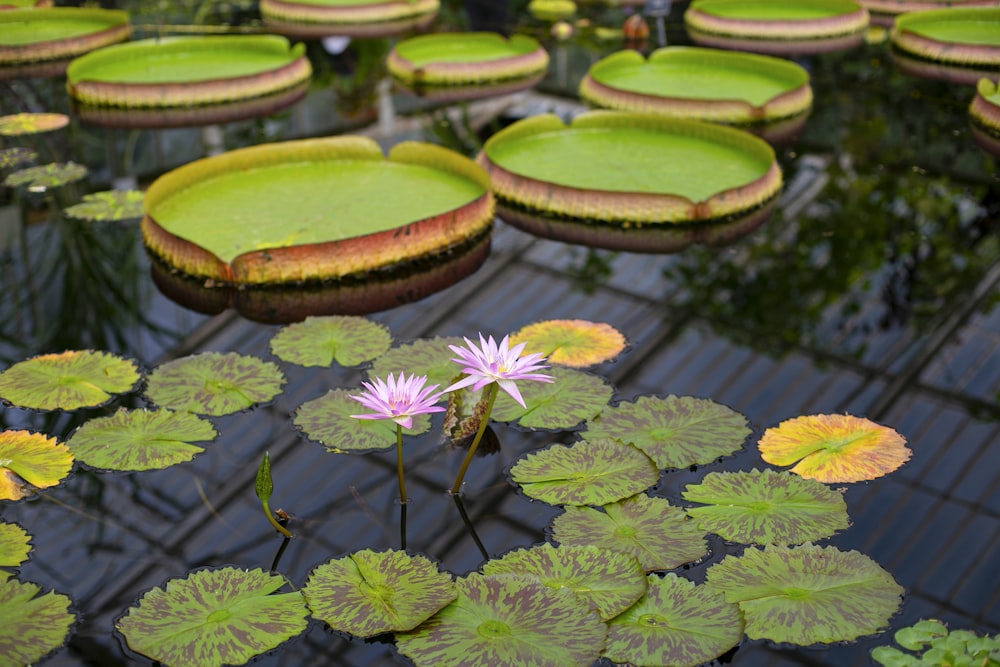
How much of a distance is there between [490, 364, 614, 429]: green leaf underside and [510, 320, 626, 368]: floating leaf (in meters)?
0.07

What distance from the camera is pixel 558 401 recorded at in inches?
84.9

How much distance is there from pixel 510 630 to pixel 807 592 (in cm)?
48

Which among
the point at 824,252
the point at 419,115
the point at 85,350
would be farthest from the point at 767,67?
the point at 85,350

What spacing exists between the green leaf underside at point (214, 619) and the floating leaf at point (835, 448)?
0.96 metres

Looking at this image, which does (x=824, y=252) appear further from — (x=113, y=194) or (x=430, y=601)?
(x=113, y=194)

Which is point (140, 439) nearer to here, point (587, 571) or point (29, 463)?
point (29, 463)

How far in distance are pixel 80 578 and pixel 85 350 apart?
0.86 metres

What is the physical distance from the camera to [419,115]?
4516 mm

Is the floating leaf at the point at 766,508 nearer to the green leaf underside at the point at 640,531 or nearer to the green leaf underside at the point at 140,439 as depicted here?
the green leaf underside at the point at 640,531

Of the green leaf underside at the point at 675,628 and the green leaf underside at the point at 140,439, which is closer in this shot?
the green leaf underside at the point at 675,628

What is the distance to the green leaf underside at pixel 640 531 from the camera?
1.68 meters

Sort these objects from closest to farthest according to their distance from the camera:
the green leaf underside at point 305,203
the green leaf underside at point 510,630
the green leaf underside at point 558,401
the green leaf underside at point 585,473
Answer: the green leaf underside at point 510,630, the green leaf underside at point 585,473, the green leaf underside at point 558,401, the green leaf underside at point 305,203

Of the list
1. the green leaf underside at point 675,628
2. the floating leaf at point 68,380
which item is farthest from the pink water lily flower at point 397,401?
the floating leaf at point 68,380

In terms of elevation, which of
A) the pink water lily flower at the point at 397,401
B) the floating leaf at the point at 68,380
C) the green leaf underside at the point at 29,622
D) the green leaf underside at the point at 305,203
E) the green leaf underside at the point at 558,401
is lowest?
the green leaf underside at the point at 29,622
